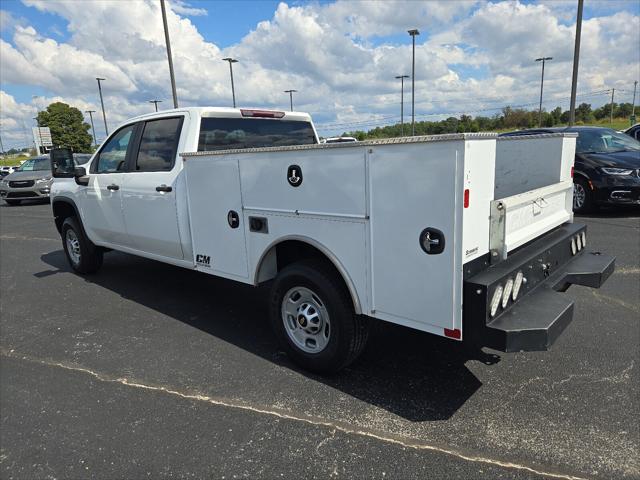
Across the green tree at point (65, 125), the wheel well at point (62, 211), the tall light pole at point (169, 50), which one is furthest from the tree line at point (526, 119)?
the green tree at point (65, 125)

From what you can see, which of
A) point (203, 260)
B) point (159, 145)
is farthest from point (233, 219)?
point (159, 145)

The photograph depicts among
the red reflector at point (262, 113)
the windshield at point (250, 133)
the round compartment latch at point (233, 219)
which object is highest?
the red reflector at point (262, 113)

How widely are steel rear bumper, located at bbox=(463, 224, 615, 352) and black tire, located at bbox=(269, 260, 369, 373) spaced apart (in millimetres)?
828

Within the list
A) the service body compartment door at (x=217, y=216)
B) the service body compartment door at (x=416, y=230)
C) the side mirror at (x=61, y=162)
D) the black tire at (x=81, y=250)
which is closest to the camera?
the service body compartment door at (x=416, y=230)

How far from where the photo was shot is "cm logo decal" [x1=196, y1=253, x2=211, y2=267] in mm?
4219

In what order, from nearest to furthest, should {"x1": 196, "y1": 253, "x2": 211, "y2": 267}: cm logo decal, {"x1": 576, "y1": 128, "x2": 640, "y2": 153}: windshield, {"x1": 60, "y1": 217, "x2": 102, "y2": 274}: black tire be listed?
1. {"x1": 196, "y1": 253, "x2": 211, "y2": 267}: cm logo decal
2. {"x1": 60, "y1": 217, "x2": 102, "y2": 274}: black tire
3. {"x1": 576, "y1": 128, "x2": 640, "y2": 153}: windshield

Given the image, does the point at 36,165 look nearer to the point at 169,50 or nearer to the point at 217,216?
the point at 169,50

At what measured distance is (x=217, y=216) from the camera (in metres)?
3.98

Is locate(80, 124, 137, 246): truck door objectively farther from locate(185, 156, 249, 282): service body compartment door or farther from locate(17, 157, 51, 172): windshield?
locate(17, 157, 51, 172): windshield

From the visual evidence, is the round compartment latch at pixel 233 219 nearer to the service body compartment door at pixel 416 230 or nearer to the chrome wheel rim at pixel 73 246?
the service body compartment door at pixel 416 230

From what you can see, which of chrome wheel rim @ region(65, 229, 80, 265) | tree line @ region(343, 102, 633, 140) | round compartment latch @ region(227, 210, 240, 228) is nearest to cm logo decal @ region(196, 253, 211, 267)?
round compartment latch @ region(227, 210, 240, 228)

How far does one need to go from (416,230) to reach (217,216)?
1940mm

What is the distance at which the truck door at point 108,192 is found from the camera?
17.2 ft

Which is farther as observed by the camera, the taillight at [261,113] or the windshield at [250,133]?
the taillight at [261,113]
